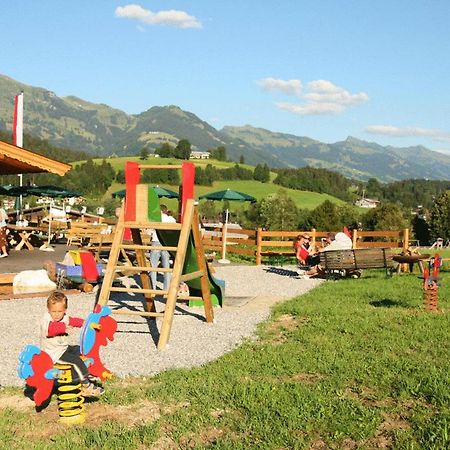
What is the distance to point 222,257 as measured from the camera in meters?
19.5

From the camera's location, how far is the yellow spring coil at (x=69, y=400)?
453 cm

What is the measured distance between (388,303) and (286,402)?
18.6 feet

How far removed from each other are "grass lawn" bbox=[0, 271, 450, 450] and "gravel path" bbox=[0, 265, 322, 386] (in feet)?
1.29

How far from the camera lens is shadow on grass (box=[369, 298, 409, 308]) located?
9.67 meters

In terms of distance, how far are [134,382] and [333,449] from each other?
7.74ft

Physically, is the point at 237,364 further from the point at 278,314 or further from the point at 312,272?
the point at 312,272

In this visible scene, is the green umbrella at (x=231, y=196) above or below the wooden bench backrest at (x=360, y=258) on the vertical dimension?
above

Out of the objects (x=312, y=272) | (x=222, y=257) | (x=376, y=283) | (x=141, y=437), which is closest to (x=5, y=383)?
(x=141, y=437)

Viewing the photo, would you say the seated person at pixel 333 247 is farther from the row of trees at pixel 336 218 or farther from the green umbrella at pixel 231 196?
the row of trees at pixel 336 218

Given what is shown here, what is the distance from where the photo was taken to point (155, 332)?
7.94 meters

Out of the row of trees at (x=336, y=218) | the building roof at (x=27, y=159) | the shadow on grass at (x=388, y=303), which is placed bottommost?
the row of trees at (x=336, y=218)

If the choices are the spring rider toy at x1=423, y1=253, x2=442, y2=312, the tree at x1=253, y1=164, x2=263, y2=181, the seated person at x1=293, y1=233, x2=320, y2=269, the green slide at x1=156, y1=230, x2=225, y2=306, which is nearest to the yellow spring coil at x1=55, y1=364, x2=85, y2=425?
the green slide at x1=156, y1=230, x2=225, y2=306

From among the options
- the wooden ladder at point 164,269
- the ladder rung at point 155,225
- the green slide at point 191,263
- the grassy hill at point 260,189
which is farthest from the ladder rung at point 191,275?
the grassy hill at point 260,189

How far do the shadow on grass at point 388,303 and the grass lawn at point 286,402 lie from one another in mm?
2054
